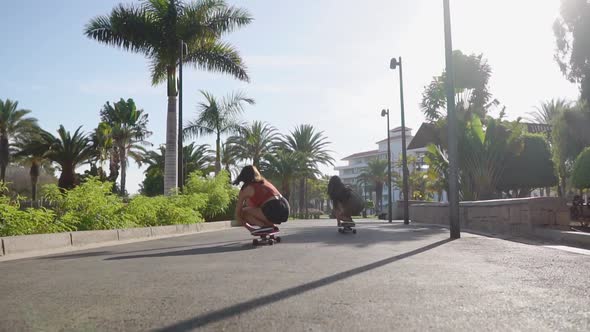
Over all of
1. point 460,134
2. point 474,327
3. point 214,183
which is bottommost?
point 474,327

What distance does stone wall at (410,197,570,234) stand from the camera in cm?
1161

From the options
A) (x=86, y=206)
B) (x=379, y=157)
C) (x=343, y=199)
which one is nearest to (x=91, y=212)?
(x=86, y=206)

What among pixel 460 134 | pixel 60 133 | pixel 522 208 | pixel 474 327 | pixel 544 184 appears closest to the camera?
pixel 474 327

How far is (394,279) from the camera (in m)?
5.15

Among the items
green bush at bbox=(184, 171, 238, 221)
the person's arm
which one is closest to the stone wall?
the person's arm

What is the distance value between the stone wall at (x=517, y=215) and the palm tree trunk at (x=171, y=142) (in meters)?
10.9

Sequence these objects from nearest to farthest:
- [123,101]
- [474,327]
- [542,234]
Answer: [474,327] < [542,234] < [123,101]

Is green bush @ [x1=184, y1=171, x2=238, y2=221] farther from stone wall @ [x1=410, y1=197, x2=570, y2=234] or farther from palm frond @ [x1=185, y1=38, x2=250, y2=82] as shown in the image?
stone wall @ [x1=410, y1=197, x2=570, y2=234]

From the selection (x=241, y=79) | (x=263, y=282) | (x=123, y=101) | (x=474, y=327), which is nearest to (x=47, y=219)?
(x=263, y=282)

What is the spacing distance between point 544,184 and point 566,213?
2770 cm

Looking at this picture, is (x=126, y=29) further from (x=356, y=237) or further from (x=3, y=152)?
(x=3, y=152)

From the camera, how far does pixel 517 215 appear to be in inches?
485

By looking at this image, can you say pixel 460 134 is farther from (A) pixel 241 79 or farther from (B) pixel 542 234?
(B) pixel 542 234

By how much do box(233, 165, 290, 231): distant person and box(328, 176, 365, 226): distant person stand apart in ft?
11.9
